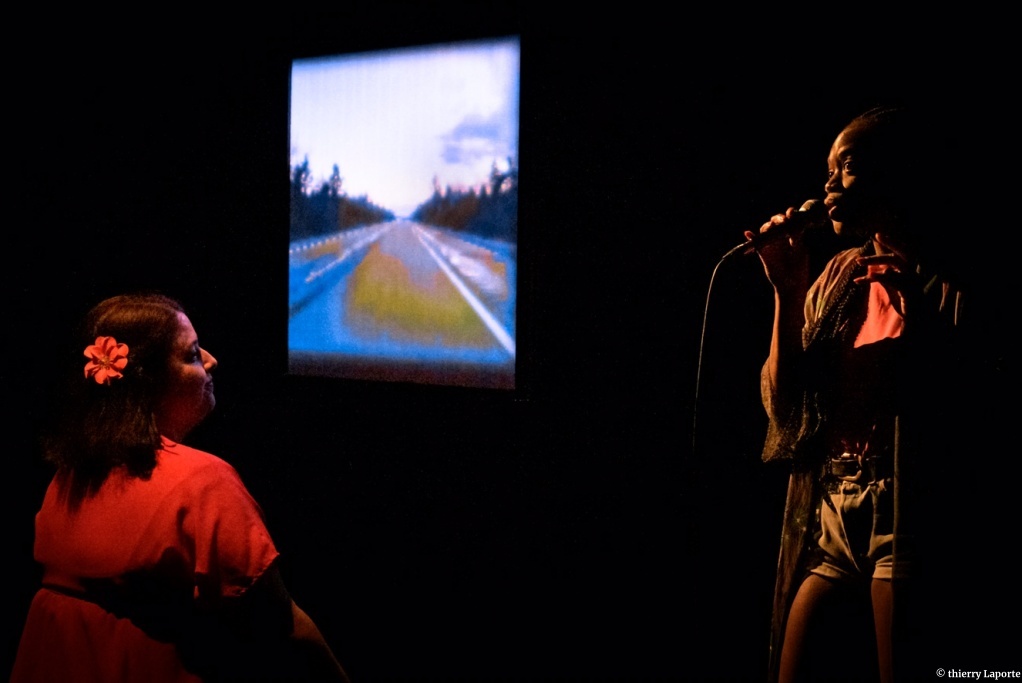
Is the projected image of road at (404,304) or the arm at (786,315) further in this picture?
the projected image of road at (404,304)

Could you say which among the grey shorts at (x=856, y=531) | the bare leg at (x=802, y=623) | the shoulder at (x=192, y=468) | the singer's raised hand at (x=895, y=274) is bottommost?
the bare leg at (x=802, y=623)

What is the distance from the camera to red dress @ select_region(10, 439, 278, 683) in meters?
1.68

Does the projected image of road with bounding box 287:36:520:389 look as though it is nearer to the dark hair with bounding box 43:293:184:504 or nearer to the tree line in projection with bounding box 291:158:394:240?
the tree line in projection with bounding box 291:158:394:240

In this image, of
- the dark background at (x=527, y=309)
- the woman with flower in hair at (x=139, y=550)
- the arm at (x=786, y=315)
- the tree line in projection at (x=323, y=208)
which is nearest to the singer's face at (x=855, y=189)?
the arm at (x=786, y=315)

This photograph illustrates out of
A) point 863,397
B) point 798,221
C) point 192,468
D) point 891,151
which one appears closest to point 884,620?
point 863,397

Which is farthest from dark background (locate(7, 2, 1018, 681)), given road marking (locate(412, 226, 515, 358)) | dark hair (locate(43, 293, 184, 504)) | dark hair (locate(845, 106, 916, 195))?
dark hair (locate(43, 293, 184, 504))

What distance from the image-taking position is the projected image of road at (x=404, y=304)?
3061 mm

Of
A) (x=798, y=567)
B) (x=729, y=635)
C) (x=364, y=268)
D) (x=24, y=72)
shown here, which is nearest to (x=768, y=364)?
(x=798, y=567)

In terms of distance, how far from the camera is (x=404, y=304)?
3229mm

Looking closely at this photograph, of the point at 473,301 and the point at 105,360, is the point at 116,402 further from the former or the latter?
the point at 473,301

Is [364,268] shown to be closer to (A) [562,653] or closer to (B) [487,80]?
(B) [487,80]

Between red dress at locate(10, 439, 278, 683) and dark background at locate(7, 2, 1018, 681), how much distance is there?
110 cm

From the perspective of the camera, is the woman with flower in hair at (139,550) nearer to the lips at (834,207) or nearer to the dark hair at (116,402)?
the dark hair at (116,402)

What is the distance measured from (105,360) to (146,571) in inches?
17.9
